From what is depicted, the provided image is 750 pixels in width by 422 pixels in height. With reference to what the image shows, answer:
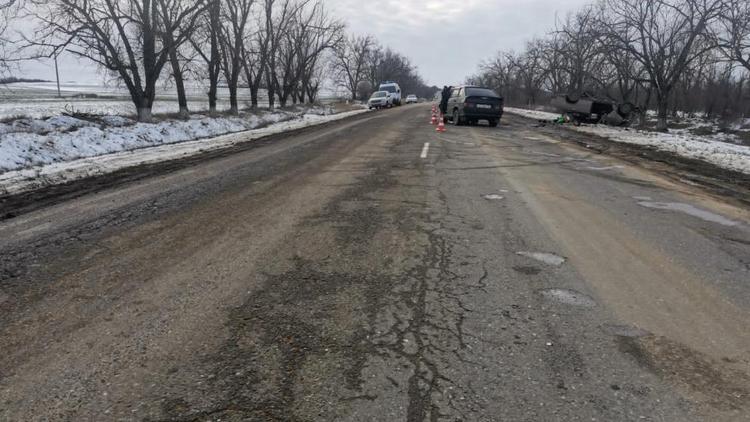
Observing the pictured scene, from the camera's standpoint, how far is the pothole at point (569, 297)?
3586mm

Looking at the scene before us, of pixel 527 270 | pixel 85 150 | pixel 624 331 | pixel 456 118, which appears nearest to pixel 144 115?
pixel 85 150

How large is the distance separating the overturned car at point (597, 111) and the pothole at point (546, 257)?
2376 centimetres

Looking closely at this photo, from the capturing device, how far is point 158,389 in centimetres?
255

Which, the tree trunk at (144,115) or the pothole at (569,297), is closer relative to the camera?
the pothole at (569,297)

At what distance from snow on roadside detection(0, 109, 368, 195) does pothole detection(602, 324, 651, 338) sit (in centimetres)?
832

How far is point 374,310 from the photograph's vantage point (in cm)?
343

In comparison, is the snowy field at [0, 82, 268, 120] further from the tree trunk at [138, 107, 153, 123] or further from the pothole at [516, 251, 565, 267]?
the pothole at [516, 251, 565, 267]

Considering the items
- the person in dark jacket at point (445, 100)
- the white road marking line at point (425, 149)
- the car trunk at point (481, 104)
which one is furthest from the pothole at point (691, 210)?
the person in dark jacket at point (445, 100)

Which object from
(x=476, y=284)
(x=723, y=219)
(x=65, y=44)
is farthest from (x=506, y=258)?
(x=65, y=44)

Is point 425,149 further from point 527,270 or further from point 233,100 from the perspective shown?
point 233,100

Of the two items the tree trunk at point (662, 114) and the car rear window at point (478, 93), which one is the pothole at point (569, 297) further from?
the tree trunk at point (662, 114)

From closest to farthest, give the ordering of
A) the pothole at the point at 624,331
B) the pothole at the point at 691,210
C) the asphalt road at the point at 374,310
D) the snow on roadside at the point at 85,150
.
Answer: the asphalt road at the point at 374,310 → the pothole at the point at 624,331 → the pothole at the point at 691,210 → the snow on roadside at the point at 85,150

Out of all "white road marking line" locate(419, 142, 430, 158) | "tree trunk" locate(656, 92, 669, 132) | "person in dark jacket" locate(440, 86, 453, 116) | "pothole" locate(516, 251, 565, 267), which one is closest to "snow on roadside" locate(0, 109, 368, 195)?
"white road marking line" locate(419, 142, 430, 158)

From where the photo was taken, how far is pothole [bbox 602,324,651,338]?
315 centimetres
